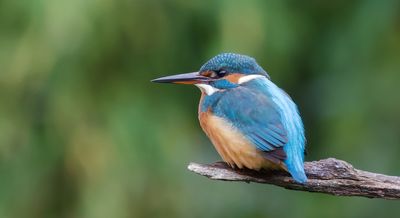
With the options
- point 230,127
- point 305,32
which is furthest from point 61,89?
point 230,127

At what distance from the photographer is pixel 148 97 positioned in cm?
594

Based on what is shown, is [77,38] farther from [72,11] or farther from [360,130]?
[360,130]

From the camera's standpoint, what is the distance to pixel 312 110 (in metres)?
6.73

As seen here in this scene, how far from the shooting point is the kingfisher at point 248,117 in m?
3.37

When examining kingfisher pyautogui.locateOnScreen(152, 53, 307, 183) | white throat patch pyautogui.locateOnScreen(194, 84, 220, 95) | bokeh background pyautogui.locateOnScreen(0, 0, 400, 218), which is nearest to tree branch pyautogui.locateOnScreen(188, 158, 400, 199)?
kingfisher pyautogui.locateOnScreen(152, 53, 307, 183)

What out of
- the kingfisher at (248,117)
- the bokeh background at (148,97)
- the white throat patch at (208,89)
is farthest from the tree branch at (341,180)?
the bokeh background at (148,97)

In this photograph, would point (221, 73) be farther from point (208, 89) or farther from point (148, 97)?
point (148, 97)

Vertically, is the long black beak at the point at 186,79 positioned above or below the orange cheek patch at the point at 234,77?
below

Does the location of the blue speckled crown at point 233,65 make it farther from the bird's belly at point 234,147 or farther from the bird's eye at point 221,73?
the bird's belly at point 234,147

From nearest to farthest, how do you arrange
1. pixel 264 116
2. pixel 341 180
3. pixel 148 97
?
pixel 341 180 → pixel 264 116 → pixel 148 97

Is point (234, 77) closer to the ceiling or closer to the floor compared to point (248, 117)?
closer to the ceiling

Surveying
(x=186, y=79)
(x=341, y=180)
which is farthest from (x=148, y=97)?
(x=341, y=180)

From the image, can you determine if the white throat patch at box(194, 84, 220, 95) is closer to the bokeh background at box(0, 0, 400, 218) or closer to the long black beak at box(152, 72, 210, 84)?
the long black beak at box(152, 72, 210, 84)

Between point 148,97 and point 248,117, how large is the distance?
2507mm
